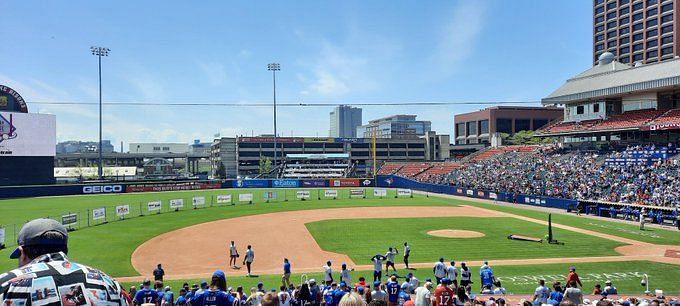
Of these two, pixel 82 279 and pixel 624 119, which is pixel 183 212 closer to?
pixel 82 279

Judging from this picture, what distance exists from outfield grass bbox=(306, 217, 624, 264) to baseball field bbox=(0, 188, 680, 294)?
0.07 metres

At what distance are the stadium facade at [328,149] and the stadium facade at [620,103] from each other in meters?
56.0

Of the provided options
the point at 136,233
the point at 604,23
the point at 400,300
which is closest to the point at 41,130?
the point at 136,233

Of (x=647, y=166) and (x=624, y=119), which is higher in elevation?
(x=624, y=119)

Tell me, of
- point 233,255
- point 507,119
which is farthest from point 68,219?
point 507,119

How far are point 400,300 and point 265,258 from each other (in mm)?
13983

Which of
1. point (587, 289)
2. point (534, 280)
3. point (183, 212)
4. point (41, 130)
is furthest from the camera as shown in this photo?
point (41, 130)

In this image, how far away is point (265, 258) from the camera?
26.5 m

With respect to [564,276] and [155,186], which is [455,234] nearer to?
[564,276]

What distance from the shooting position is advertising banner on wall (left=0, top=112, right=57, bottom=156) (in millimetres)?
64562

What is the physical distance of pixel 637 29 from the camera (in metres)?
108

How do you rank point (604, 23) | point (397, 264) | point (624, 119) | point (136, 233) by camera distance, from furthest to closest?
1. point (604, 23)
2. point (624, 119)
3. point (136, 233)
4. point (397, 264)

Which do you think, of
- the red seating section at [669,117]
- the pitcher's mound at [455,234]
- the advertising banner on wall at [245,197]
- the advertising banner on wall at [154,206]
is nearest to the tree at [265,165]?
the advertising banner on wall at [245,197]

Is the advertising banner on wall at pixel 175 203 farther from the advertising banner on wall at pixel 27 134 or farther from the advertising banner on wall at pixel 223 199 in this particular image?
the advertising banner on wall at pixel 27 134
